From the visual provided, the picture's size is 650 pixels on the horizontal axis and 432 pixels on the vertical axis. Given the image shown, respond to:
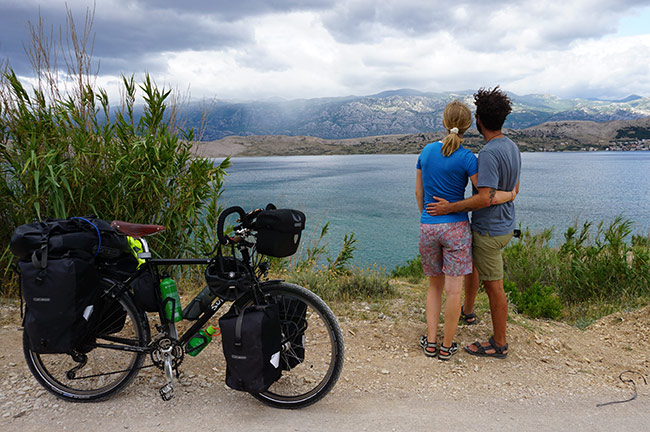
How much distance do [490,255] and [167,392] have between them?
8.84 ft

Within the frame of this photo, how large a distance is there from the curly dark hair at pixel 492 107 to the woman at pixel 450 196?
5.1 inches

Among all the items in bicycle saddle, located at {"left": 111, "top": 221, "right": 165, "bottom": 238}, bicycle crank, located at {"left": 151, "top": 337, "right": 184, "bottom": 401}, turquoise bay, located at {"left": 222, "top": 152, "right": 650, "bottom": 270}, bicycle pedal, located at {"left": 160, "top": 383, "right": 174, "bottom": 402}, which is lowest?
turquoise bay, located at {"left": 222, "top": 152, "right": 650, "bottom": 270}

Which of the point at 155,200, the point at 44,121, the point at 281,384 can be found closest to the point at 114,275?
the point at 281,384

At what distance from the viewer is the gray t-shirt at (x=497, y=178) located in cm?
328

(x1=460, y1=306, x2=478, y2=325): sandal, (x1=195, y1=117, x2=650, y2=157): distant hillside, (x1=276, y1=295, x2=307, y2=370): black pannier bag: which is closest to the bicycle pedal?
(x1=276, y1=295, x2=307, y2=370): black pannier bag

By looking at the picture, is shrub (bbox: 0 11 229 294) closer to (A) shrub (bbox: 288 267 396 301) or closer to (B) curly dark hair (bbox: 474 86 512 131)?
(A) shrub (bbox: 288 267 396 301)

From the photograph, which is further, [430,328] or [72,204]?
[72,204]

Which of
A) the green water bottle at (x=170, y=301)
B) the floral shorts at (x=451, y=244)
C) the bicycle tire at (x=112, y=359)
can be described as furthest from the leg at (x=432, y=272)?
the bicycle tire at (x=112, y=359)

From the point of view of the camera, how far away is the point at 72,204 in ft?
15.4

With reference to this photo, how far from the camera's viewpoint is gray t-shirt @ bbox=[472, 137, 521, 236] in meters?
3.28

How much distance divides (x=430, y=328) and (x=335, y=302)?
1.71 metres

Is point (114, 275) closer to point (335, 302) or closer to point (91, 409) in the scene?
point (91, 409)

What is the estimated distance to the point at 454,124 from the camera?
3.36m

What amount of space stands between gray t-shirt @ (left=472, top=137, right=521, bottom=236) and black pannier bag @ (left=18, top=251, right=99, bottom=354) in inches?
115
